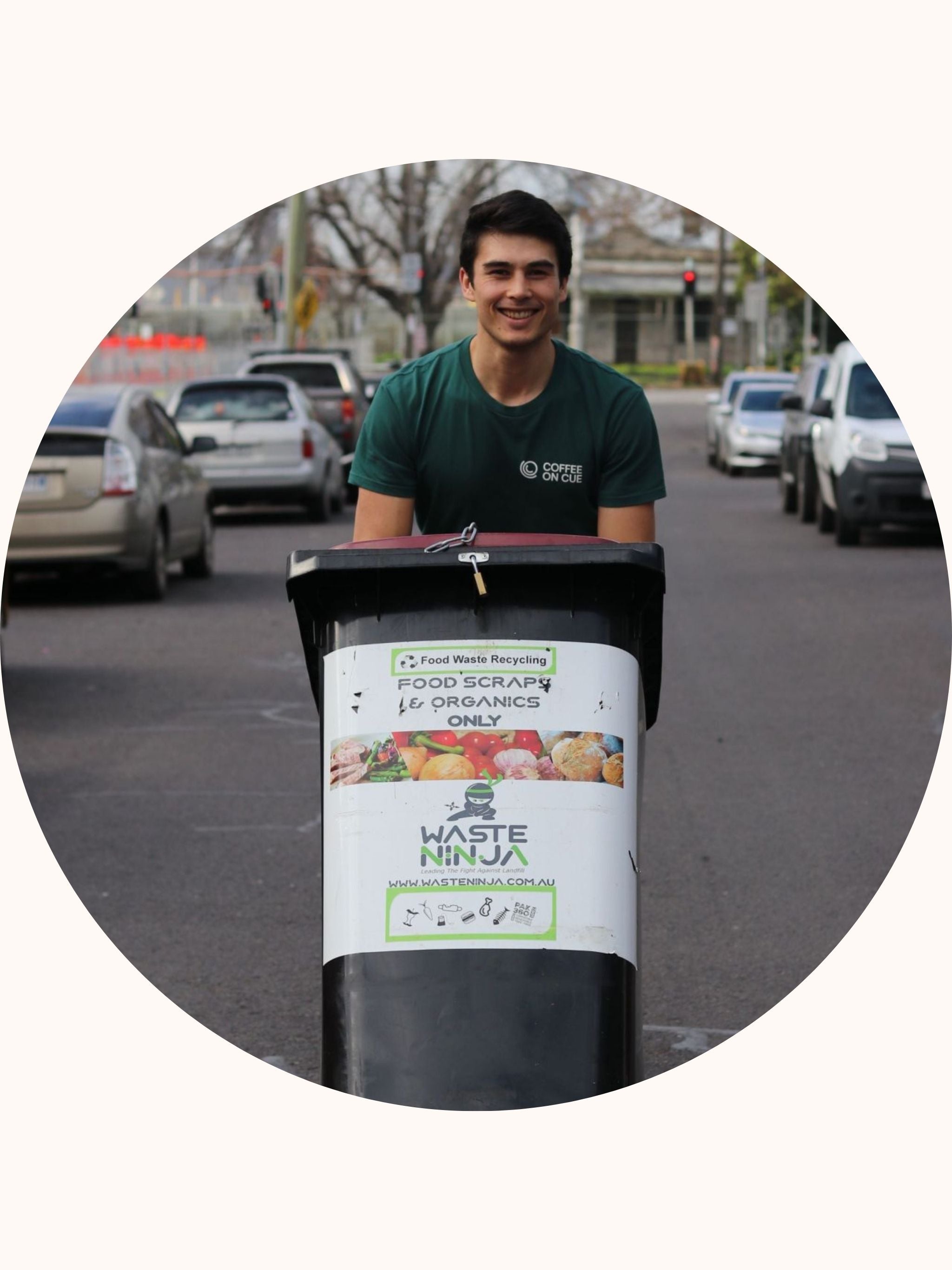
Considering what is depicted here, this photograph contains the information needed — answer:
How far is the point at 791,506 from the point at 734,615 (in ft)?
33.9

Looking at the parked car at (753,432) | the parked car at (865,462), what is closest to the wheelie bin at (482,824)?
the parked car at (865,462)

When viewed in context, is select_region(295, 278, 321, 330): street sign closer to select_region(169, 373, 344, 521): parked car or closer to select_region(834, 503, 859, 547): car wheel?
select_region(169, 373, 344, 521): parked car

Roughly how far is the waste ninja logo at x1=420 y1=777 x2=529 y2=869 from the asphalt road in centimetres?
134

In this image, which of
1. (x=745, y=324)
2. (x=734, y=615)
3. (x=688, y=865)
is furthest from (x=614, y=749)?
(x=745, y=324)

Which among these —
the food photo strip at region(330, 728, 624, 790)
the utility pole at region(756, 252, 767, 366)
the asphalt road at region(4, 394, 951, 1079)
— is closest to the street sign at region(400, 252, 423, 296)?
the utility pole at region(756, 252, 767, 366)

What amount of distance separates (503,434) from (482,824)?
3.40 ft

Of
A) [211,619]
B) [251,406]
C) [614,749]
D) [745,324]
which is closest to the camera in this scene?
[614,749]

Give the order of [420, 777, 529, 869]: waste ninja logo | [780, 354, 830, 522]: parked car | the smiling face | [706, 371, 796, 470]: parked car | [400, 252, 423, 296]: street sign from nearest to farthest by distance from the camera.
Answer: [420, 777, 529, 869]: waste ninja logo < the smiling face < [780, 354, 830, 522]: parked car < [706, 371, 796, 470]: parked car < [400, 252, 423, 296]: street sign

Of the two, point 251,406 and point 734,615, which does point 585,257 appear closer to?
point 251,406

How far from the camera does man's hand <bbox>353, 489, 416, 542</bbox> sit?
15.7ft

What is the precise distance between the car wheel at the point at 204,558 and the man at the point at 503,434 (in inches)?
483

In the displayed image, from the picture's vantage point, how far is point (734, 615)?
47.2 ft

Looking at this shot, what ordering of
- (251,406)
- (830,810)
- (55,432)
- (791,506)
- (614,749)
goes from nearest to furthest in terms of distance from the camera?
(614,749)
(830,810)
(55,432)
(251,406)
(791,506)

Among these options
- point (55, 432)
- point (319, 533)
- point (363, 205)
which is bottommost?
point (319, 533)
